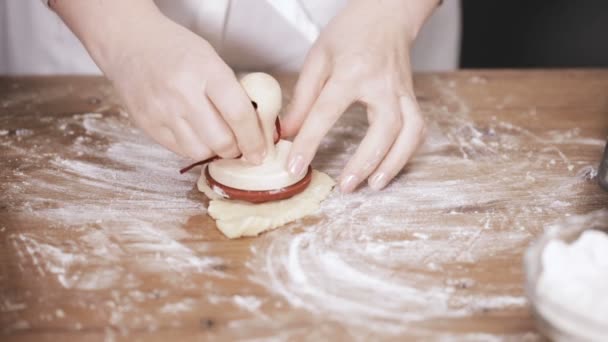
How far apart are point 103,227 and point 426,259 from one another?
0.47 m

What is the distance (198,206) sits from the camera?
1.01m

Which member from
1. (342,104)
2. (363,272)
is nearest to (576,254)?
(363,272)

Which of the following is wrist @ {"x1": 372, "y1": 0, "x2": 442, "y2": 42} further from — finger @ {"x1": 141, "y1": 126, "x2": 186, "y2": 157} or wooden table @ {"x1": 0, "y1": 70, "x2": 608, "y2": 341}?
finger @ {"x1": 141, "y1": 126, "x2": 186, "y2": 157}

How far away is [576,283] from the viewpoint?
2.22 feet

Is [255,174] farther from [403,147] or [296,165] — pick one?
[403,147]

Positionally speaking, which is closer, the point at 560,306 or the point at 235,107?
the point at 560,306

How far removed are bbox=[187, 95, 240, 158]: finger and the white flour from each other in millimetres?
469

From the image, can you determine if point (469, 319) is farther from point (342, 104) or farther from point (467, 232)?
point (342, 104)

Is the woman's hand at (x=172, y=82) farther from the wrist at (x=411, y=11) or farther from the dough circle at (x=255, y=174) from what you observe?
the wrist at (x=411, y=11)

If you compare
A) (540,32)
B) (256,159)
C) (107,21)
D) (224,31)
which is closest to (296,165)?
(256,159)

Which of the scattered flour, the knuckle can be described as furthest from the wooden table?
the knuckle

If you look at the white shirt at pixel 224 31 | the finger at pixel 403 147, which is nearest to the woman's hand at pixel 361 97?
the finger at pixel 403 147

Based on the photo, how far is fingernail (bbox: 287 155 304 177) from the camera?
1.00 m

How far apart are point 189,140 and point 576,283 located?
22.5 inches
